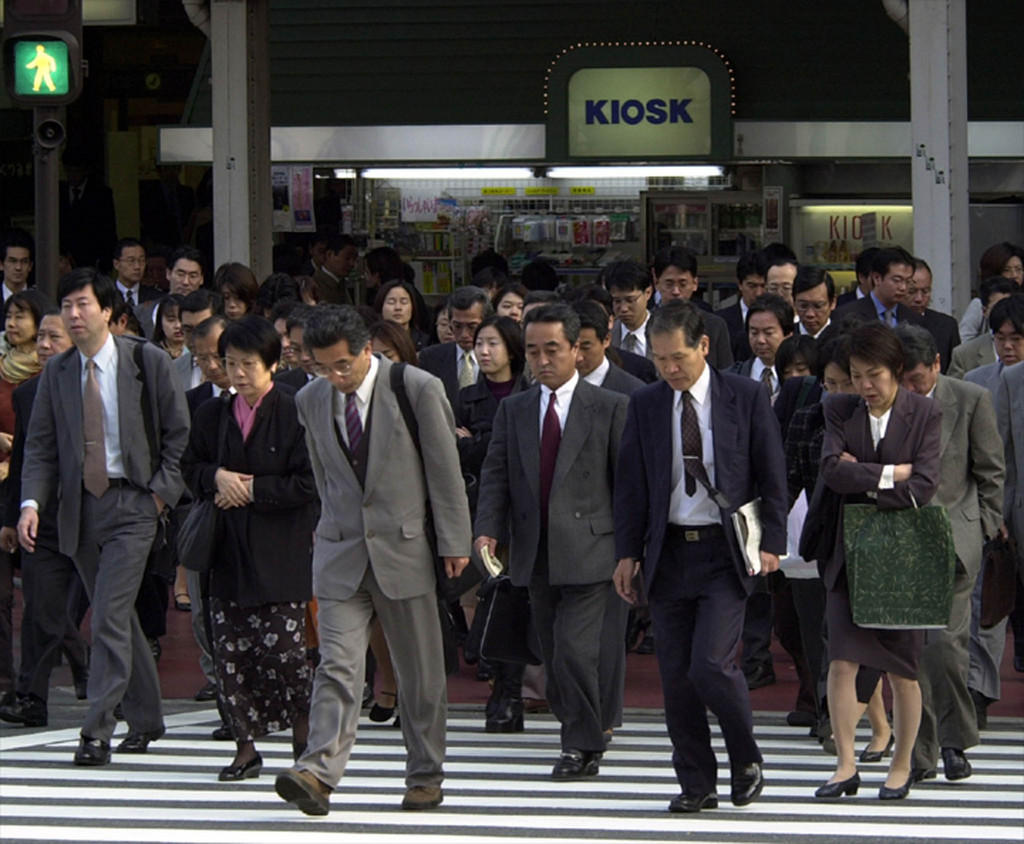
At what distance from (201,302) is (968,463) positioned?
4.64 metres

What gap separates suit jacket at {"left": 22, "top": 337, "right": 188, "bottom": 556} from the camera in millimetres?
9555

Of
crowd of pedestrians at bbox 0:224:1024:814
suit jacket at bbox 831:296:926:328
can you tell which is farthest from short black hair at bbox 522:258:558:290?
crowd of pedestrians at bbox 0:224:1024:814

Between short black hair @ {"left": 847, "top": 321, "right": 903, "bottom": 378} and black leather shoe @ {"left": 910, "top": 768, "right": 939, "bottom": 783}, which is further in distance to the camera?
black leather shoe @ {"left": 910, "top": 768, "right": 939, "bottom": 783}

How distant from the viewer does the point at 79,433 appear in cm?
957

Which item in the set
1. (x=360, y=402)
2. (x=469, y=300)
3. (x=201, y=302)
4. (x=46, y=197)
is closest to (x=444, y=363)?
(x=469, y=300)

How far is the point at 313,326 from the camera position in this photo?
8.27 m

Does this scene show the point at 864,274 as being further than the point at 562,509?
Yes

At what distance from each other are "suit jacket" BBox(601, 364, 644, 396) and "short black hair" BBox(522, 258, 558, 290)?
5.50 meters

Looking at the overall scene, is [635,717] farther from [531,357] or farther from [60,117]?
Result: [60,117]

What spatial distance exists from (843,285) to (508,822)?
9.58 meters

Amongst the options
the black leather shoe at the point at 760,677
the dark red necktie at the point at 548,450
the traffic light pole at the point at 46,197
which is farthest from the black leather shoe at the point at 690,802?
the traffic light pole at the point at 46,197

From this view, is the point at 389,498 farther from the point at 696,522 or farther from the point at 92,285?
the point at 92,285

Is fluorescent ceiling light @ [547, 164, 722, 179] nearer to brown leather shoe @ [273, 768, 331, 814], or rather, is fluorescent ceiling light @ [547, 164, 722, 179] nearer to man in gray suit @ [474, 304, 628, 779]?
man in gray suit @ [474, 304, 628, 779]

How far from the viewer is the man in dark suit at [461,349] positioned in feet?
37.8
